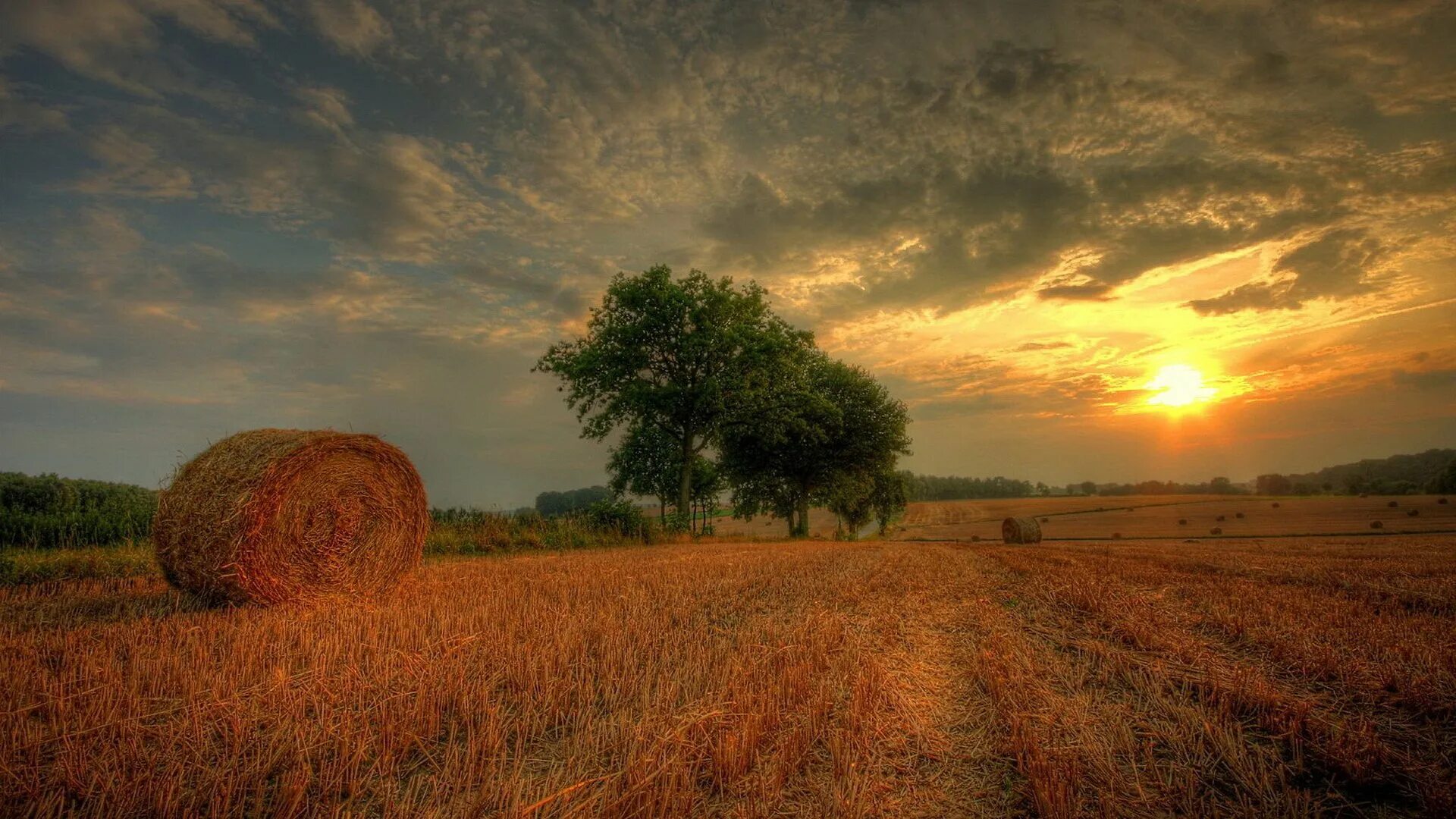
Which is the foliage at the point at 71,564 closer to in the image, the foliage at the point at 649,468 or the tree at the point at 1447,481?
the foliage at the point at 649,468

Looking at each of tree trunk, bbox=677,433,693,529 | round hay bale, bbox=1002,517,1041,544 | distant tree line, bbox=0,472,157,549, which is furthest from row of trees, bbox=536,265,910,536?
distant tree line, bbox=0,472,157,549

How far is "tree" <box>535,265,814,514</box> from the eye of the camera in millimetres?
26297

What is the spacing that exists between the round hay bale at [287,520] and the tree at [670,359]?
54.0 ft

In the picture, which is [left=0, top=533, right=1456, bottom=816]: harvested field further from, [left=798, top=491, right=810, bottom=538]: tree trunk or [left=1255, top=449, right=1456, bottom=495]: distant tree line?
[left=1255, top=449, right=1456, bottom=495]: distant tree line

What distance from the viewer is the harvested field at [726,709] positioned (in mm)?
2779

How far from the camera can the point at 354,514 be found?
895 cm

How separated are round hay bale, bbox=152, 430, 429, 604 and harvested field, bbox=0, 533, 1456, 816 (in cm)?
69

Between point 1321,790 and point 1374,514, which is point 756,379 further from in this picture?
point 1374,514

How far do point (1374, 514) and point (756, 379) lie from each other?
110 ft

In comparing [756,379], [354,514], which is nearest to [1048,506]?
[756,379]

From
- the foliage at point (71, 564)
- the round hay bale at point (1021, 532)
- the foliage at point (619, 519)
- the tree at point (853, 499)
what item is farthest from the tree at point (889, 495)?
the foliage at point (71, 564)

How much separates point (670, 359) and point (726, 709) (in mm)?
24070

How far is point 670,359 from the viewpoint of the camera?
2723cm

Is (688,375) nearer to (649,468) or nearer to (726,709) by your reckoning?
(649,468)
